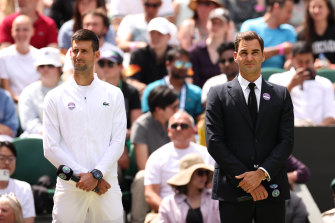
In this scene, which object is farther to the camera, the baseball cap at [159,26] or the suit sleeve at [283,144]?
the baseball cap at [159,26]

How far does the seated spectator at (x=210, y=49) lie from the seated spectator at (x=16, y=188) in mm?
3453

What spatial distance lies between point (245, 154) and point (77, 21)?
5.86 meters

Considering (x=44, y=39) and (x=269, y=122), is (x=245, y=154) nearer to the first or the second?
(x=269, y=122)

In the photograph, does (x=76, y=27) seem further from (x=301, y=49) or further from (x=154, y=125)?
(x=301, y=49)

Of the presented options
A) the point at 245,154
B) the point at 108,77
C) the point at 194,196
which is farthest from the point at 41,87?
the point at 245,154

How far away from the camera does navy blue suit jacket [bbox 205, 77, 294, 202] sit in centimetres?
560

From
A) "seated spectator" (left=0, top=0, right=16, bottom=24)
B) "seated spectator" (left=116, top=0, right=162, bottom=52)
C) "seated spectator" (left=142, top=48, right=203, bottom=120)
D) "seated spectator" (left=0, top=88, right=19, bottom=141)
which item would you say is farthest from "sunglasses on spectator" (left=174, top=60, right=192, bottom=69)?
"seated spectator" (left=0, top=0, right=16, bottom=24)

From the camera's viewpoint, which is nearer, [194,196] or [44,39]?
[194,196]

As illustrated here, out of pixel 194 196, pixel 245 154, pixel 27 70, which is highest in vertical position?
pixel 27 70

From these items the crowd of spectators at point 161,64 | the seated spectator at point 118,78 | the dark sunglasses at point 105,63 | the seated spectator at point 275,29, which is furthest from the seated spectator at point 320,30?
the dark sunglasses at point 105,63

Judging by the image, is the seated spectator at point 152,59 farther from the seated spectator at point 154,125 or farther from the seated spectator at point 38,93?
the seated spectator at point 154,125

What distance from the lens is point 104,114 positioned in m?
6.08

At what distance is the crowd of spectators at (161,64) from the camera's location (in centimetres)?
834

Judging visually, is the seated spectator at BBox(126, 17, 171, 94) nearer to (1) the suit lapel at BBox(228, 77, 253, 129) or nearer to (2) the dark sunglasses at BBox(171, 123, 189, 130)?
(2) the dark sunglasses at BBox(171, 123, 189, 130)
